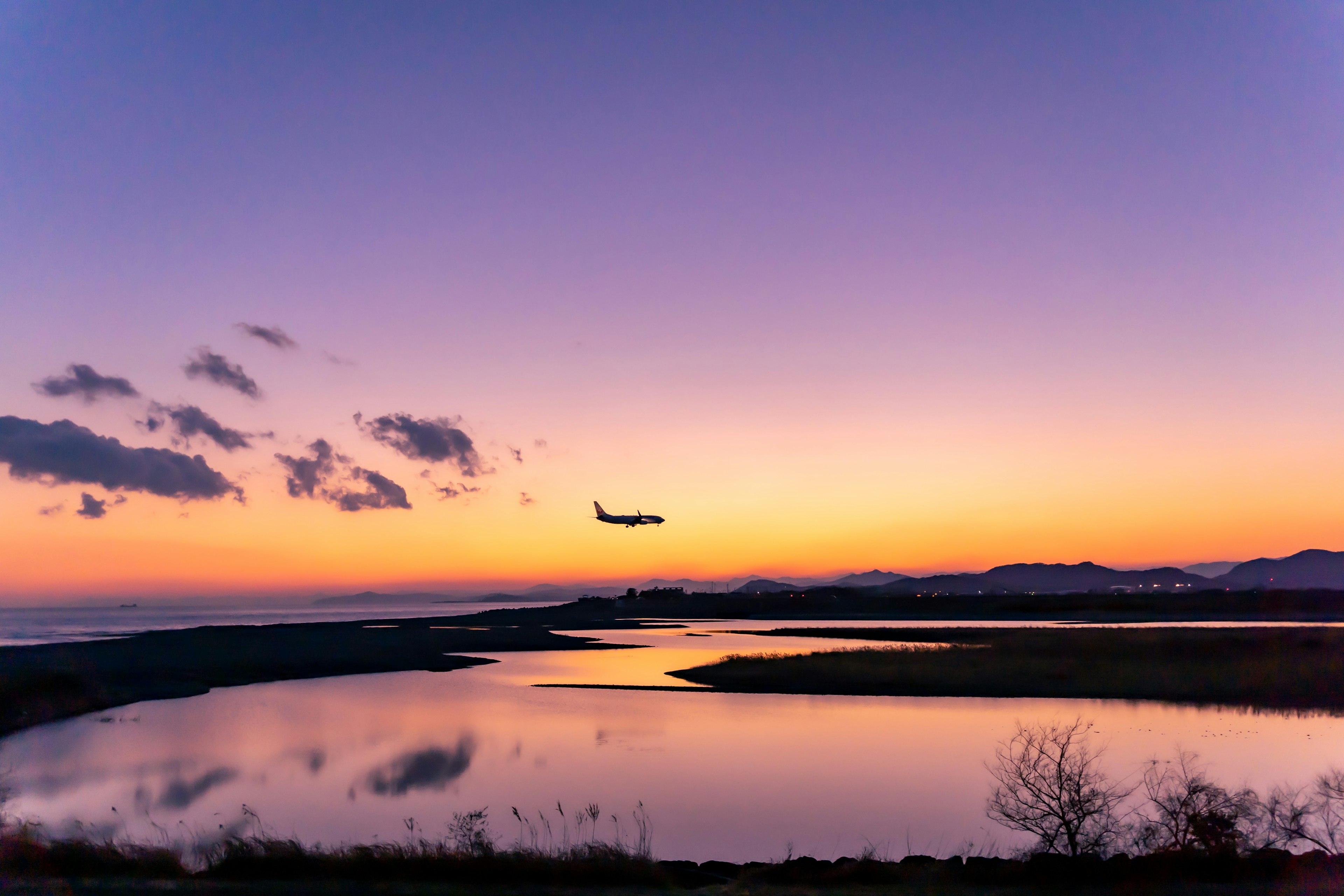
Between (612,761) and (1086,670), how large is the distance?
1267 inches

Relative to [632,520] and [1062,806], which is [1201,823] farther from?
[632,520]

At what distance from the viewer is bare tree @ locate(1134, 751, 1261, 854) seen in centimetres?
1453

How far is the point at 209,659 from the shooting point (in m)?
61.5

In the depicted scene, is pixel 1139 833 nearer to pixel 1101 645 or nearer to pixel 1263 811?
pixel 1263 811


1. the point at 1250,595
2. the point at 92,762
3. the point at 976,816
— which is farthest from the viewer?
the point at 1250,595

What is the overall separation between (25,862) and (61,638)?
9402 cm

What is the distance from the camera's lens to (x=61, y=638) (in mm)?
91875

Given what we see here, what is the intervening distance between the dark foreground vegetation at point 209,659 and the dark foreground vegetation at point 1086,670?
82.5 feet

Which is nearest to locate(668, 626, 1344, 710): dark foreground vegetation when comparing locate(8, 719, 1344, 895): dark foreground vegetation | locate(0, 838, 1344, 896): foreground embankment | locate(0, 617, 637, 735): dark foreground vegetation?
locate(0, 617, 637, 735): dark foreground vegetation

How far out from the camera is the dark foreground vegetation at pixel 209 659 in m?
39.9

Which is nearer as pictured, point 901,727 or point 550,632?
point 901,727

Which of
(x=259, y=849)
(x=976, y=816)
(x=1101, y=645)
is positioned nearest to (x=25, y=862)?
(x=259, y=849)

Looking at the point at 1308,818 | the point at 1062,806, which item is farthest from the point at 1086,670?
the point at 1062,806

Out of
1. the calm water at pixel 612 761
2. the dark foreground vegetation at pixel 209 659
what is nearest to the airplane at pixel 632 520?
the dark foreground vegetation at pixel 209 659
